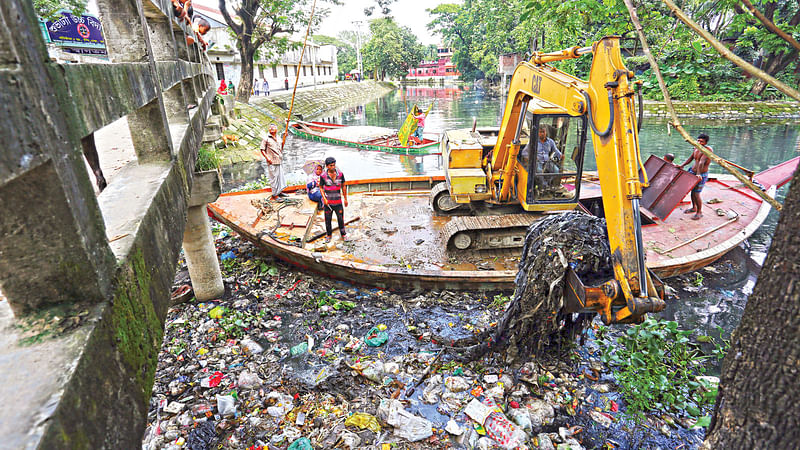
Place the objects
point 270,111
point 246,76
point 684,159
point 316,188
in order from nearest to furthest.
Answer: point 316,188, point 684,159, point 246,76, point 270,111

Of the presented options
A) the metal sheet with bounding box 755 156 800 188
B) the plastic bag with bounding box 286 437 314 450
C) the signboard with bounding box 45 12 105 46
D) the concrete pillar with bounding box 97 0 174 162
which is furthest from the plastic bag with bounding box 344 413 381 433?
the signboard with bounding box 45 12 105 46

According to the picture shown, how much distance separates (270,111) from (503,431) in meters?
22.6

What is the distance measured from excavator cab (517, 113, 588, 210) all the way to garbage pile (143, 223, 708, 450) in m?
1.93

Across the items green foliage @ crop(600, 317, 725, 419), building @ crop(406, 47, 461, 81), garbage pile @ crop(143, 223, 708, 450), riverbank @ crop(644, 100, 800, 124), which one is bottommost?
garbage pile @ crop(143, 223, 708, 450)

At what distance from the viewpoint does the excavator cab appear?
5957 mm

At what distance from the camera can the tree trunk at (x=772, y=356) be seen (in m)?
1.39

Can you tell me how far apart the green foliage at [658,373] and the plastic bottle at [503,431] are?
1.24m

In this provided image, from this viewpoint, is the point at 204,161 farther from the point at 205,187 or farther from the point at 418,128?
the point at 418,128

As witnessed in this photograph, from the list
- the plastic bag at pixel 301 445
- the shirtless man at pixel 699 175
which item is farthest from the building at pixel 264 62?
the plastic bag at pixel 301 445

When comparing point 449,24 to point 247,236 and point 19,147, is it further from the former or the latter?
point 19,147

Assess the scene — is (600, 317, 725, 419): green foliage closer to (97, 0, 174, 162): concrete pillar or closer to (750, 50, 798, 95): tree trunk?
(97, 0, 174, 162): concrete pillar

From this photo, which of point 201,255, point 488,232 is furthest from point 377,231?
point 201,255

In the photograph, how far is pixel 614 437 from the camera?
3717 millimetres

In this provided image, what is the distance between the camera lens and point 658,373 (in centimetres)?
406
